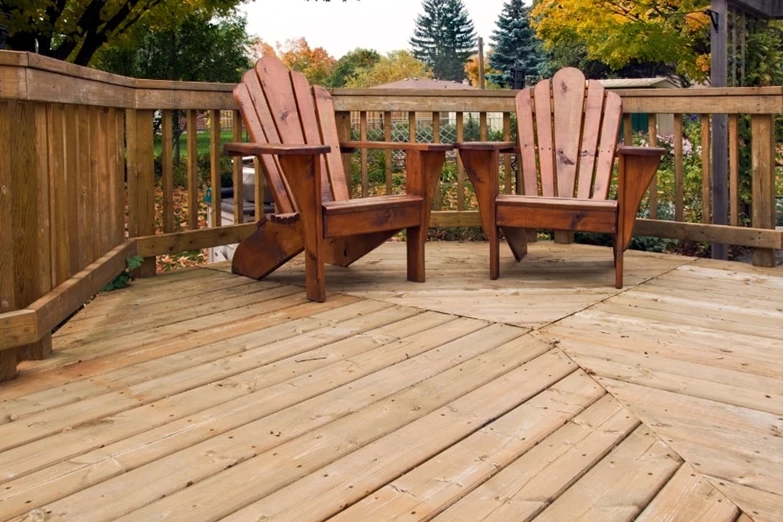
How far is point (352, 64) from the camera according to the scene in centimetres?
4375

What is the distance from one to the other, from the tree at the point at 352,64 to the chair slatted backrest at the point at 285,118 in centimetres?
3787

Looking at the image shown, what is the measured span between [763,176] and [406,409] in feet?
9.06

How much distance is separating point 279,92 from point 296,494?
8.29ft

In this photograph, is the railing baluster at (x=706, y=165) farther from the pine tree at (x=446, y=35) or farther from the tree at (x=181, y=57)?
the pine tree at (x=446, y=35)

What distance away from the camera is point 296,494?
61.9 inches

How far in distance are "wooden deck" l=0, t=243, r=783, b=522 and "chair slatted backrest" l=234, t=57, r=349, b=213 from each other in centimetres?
55

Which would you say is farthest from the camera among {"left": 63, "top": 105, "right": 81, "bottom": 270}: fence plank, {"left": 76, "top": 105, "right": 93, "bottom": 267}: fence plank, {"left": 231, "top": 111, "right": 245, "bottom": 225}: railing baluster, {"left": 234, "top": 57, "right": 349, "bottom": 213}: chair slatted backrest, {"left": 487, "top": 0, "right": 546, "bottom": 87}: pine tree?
{"left": 487, "top": 0, "right": 546, "bottom": 87}: pine tree

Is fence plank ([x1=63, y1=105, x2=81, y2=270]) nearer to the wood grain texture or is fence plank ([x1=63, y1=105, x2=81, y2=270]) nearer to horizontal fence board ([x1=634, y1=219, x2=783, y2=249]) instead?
the wood grain texture

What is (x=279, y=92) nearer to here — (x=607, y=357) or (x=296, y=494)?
(x=607, y=357)

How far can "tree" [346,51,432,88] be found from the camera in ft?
129

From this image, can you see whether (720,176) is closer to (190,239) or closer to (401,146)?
(401,146)

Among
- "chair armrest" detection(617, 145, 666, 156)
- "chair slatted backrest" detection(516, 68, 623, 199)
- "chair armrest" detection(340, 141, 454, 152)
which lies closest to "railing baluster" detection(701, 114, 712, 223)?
"chair slatted backrest" detection(516, 68, 623, 199)

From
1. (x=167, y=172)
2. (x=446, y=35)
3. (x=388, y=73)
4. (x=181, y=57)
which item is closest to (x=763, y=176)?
(x=167, y=172)

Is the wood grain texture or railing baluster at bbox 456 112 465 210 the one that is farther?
railing baluster at bbox 456 112 465 210
